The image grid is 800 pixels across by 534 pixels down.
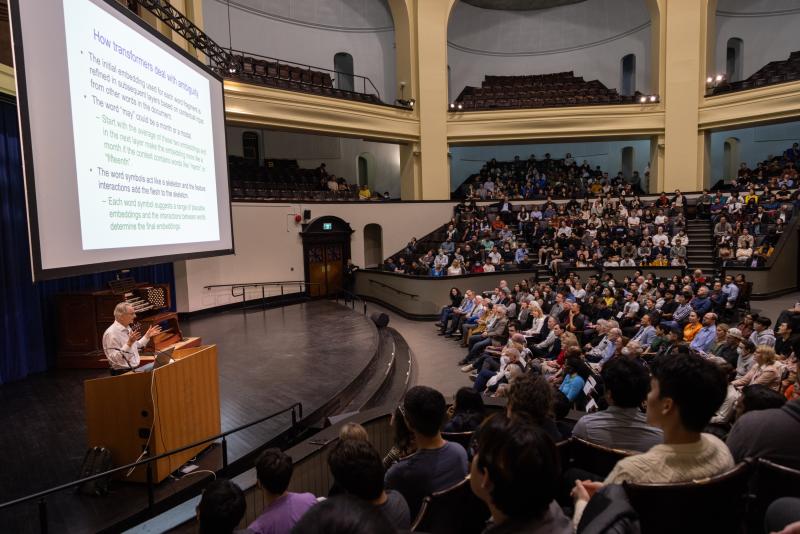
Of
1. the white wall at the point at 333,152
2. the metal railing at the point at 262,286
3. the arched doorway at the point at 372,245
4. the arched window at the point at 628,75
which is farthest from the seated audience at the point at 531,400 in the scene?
the arched window at the point at 628,75

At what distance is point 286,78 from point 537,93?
895 cm

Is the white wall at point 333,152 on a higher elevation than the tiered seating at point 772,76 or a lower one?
lower

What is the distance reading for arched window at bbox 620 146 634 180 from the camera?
21031mm

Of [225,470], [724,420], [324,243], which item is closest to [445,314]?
[324,243]

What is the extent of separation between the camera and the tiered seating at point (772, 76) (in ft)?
48.3

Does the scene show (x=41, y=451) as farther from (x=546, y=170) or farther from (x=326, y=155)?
(x=546, y=170)

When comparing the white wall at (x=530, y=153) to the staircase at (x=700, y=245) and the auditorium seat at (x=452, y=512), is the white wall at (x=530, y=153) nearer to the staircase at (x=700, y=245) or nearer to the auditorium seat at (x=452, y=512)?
the staircase at (x=700, y=245)

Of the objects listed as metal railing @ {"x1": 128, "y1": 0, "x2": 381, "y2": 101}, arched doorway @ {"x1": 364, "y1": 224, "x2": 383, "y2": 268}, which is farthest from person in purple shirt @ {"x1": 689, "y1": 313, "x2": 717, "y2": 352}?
arched doorway @ {"x1": 364, "y1": 224, "x2": 383, "y2": 268}

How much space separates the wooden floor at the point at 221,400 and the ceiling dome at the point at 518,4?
1641 centimetres

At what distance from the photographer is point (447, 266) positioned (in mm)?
13328

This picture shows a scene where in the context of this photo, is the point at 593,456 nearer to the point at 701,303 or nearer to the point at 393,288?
the point at 701,303

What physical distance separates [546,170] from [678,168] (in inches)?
190

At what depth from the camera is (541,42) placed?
21.2 meters

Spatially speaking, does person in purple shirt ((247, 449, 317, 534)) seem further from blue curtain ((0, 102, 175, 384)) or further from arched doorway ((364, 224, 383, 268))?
arched doorway ((364, 224, 383, 268))
